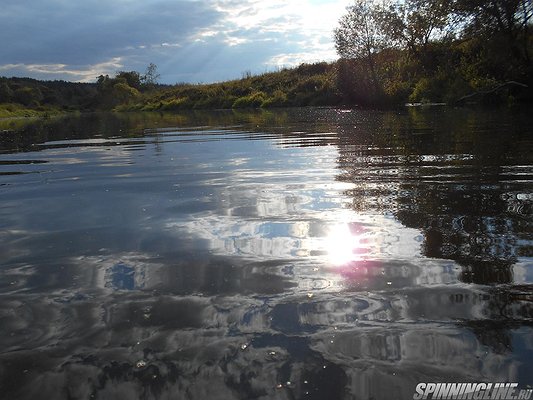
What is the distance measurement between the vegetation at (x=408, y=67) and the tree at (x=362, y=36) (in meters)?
0.10

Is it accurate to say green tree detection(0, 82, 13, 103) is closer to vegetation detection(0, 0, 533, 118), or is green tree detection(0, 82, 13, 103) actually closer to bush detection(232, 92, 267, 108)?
vegetation detection(0, 0, 533, 118)

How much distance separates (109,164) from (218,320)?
8.66m

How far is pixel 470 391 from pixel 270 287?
1.67 meters

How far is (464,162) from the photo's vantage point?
337 inches

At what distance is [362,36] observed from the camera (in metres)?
46.9

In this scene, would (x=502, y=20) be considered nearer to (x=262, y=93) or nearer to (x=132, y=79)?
(x=262, y=93)

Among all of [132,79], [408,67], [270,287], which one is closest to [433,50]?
[408,67]

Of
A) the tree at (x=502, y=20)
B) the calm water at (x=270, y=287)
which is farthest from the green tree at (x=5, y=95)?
the calm water at (x=270, y=287)

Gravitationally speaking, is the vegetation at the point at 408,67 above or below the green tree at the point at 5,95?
Result: below

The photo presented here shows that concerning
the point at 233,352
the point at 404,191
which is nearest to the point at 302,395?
the point at 233,352

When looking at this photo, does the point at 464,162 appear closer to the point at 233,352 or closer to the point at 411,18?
the point at 233,352

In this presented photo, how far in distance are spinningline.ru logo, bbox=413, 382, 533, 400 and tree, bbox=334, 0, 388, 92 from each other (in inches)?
1814

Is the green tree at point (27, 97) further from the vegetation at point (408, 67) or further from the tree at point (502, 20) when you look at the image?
the tree at point (502, 20)

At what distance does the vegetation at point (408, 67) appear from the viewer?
25766 mm
